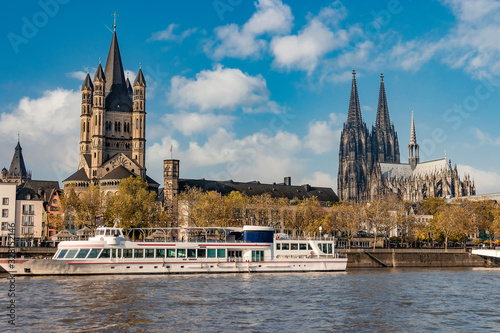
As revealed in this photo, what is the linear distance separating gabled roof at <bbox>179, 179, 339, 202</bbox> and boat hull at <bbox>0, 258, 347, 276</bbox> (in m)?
73.4

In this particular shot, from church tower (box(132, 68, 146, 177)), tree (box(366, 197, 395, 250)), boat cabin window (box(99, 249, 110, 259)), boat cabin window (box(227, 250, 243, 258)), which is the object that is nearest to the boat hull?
boat cabin window (box(99, 249, 110, 259))

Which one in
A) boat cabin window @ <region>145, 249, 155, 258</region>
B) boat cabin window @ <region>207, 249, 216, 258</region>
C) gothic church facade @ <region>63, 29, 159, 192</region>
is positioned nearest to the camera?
boat cabin window @ <region>145, 249, 155, 258</region>

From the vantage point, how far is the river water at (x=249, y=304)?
33.9m

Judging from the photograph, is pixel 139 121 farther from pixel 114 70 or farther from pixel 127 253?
pixel 127 253

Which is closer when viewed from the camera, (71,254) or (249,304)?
(249,304)

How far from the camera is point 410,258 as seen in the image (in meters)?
87.4

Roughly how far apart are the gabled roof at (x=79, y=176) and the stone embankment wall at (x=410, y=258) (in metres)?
65.0

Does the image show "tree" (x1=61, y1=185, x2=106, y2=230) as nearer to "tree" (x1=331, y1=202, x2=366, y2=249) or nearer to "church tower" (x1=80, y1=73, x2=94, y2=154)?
"church tower" (x1=80, y1=73, x2=94, y2=154)

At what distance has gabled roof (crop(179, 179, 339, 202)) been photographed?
147500 mm

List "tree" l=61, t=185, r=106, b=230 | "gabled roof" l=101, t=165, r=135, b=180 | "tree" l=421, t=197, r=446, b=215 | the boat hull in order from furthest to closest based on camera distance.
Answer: "tree" l=421, t=197, r=446, b=215 → "gabled roof" l=101, t=165, r=135, b=180 → "tree" l=61, t=185, r=106, b=230 → the boat hull

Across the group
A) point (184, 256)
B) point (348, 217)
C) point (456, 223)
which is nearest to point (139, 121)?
point (348, 217)

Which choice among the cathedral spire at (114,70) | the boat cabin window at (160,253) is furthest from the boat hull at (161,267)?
the cathedral spire at (114,70)

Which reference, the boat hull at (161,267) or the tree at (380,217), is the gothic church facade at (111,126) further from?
the boat hull at (161,267)

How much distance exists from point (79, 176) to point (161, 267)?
69.0 meters
